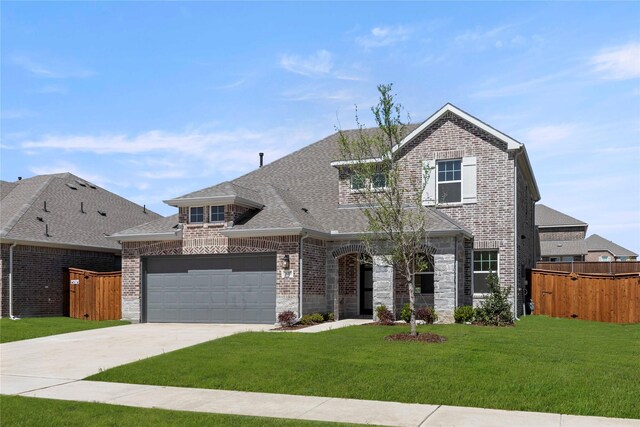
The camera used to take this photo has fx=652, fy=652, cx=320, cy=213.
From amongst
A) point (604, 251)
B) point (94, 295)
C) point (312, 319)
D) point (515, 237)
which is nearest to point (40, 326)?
point (94, 295)

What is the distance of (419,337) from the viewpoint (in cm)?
1648

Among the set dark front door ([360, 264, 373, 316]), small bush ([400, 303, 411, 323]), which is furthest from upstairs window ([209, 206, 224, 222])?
small bush ([400, 303, 411, 323])

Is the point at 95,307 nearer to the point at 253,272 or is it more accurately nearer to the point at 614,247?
the point at 253,272

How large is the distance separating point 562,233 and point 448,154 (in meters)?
38.1

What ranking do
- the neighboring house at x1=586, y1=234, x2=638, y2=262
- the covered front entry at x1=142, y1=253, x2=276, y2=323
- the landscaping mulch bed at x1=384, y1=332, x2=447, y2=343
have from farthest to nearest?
the neighboring house at x1=586, y1=234, x2=638, y2=262 → the covered front entry at x1=142, y1=253, x2=276, y2=323 → the landscaping mulch bed at x1=384, y1=332, x2=447, y2=343

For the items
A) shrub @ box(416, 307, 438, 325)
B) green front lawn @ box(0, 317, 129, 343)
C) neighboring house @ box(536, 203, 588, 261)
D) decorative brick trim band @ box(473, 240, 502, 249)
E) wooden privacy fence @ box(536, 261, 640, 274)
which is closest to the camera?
green front lawn @ box(0, 317, 129, 343)

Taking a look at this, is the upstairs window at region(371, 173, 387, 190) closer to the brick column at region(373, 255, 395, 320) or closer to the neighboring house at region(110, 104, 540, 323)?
the neighboring house at region(110, 104, 540, 323)

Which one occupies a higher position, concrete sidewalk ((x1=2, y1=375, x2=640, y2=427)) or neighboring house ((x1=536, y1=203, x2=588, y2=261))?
neighboring house ((x1=536, y1=203, x2=588, y2=261))

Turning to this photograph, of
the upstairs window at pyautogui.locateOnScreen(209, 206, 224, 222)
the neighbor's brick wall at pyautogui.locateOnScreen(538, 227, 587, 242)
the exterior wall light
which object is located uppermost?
the upstairs window at pyautogui.locateOnScreen(209, 206, 224, 222)

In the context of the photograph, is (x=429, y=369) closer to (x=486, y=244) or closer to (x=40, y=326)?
(x=486, y=244)

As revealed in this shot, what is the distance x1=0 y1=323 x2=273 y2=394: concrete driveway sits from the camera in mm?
13602

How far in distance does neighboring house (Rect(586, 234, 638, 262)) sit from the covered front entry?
5072 cm

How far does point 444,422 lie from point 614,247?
216ft

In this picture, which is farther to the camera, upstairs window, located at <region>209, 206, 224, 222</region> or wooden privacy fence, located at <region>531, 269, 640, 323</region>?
upstairs window, located at <region>209, 206, 224, 222</region>
